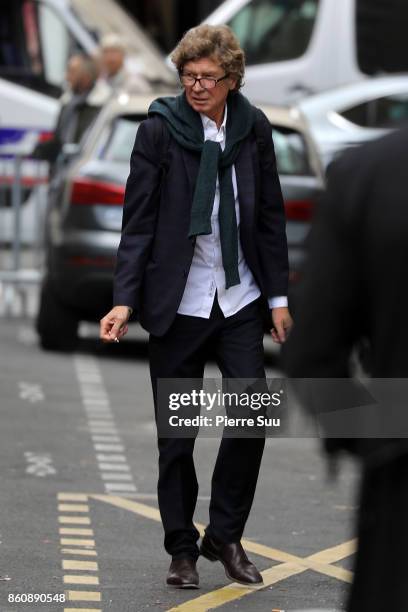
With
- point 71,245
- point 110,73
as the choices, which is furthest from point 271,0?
point 71,245

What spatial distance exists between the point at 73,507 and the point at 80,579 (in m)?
1.18

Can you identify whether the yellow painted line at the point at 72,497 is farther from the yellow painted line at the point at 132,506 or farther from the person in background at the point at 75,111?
the person in background at the point at 75,111

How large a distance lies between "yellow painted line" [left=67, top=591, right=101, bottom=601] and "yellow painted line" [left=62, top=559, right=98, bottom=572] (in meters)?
0.31

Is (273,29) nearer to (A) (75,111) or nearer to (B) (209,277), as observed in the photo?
(A) (75,111)

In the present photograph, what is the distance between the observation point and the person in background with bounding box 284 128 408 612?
122 inches

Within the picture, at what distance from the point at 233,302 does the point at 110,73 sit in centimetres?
988

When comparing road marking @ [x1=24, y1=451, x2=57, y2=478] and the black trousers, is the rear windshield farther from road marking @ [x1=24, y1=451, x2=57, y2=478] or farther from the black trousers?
the black trousers

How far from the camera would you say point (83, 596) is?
5.70 m

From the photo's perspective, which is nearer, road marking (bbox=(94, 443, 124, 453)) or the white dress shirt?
the white dress shirt

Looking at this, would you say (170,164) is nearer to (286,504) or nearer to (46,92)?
(286,504)

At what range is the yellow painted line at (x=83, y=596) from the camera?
18.6ft

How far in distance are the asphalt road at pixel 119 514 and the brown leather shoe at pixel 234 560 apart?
54mm

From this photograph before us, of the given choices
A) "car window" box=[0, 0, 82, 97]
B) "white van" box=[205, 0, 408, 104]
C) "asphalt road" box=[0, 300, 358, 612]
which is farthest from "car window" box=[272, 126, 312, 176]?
"car window" box=[0, 0, 82, 97]

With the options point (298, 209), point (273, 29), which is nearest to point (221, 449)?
point (298, 209)
